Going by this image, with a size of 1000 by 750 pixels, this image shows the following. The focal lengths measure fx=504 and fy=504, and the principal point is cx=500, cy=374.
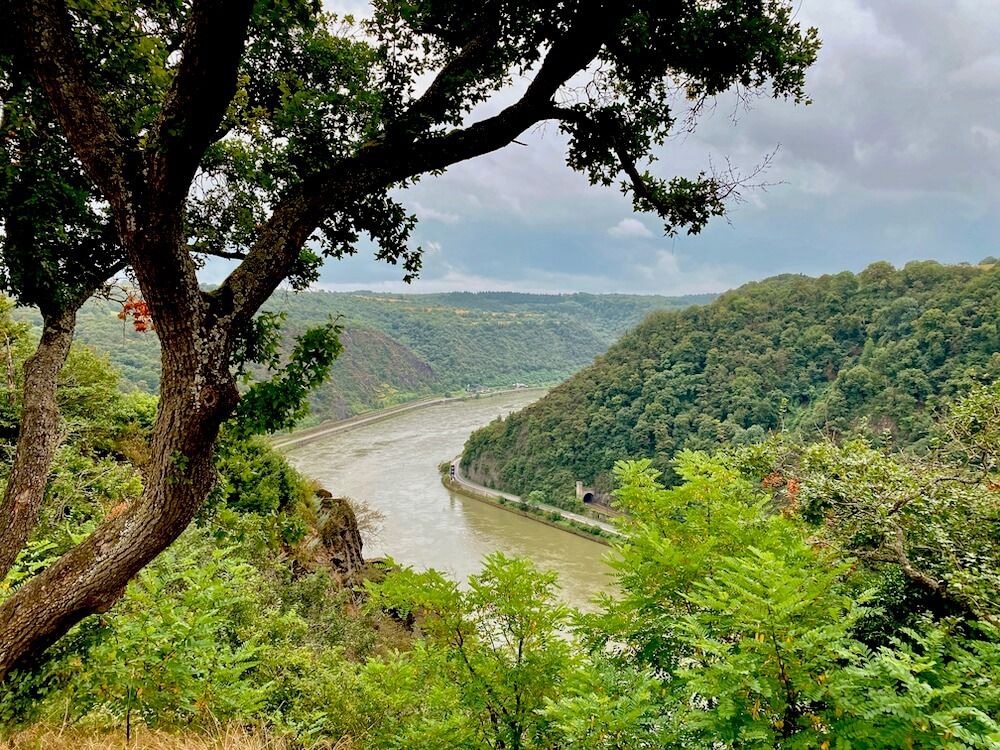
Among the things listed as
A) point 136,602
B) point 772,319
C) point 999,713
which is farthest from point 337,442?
point 999,713

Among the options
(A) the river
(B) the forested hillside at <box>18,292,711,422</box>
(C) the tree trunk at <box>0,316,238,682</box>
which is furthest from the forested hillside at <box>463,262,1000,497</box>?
(C) the tree trunk at <box>0,316,238,682</box>

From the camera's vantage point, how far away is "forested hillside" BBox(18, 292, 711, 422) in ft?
143

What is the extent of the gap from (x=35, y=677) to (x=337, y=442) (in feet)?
159

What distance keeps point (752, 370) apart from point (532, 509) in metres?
20.4

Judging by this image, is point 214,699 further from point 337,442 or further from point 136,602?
point 337,442

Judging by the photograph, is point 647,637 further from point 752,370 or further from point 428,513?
point 752,370

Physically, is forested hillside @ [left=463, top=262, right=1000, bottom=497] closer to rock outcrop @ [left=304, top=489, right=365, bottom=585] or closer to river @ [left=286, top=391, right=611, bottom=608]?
river @ [left=286, top=391, right=611, bottom=608]

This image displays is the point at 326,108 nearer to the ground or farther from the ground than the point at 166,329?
farther from the ground

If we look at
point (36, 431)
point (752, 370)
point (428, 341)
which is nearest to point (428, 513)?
point (752, 370)

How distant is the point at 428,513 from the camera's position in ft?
100

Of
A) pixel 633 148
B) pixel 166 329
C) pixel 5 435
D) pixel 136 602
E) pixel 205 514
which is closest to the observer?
pixel 166 329

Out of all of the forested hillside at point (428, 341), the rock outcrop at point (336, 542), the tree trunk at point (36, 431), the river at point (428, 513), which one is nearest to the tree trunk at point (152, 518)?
the tree trunk at point (36, 431)

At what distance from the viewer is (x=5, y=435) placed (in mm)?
7961

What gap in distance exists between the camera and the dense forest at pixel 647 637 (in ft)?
6.70
